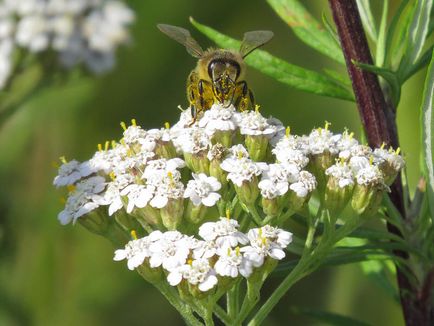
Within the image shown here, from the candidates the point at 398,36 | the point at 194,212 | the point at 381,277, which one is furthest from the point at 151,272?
the point at 398,36

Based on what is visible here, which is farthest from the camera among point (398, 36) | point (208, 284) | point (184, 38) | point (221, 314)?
point (184, 38)

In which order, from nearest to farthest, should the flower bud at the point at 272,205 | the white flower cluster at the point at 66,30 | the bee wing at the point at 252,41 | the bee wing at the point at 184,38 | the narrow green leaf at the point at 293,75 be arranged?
the flower bud at the point at 272,205 → the narrow green leaf at the point at 293,75 → the bee wing at the point at 252,41 → the bee wing at the point at 184,38 → the white flower cluster at the point at 66,30

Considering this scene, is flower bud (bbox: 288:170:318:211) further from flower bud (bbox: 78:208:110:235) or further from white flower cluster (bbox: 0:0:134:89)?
white flower cluster (bbox: 0:0:134:89)

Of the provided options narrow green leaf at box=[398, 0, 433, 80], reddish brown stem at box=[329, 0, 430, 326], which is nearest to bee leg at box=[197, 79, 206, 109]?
reddish brown stem at box=[329, 0, 430, 326]

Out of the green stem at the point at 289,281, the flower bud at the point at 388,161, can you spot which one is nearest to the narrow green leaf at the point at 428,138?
the flower bud at the point at 388,161

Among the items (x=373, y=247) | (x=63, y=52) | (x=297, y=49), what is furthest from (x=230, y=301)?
(x=297, y=49)

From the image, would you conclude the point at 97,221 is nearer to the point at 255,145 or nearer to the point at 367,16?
the point at 255,145

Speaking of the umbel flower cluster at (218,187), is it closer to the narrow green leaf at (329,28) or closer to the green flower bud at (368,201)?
the green flower bud at (368,201)
